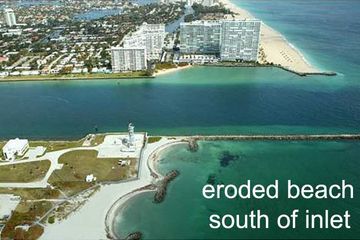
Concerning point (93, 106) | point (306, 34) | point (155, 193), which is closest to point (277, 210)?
point (155, 193)

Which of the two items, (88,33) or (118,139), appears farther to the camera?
(88,33)

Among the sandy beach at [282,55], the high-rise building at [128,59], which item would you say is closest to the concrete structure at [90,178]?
the high-rise building at [128,59]

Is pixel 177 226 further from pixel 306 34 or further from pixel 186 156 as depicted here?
pixel 306 34

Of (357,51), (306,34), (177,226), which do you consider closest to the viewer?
(177,226)

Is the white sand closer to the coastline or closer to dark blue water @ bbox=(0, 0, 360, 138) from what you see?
dark blue water @ bbox=(0, 0, 360, 138)

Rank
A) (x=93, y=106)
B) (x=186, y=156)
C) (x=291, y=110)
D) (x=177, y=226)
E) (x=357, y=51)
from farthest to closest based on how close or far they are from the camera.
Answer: (x=357, y=51)
(x=93, y=106)
(x=291, y=110)
(x=186, y=156)
(x=177, y=226)

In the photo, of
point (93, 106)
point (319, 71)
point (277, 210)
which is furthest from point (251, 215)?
point (319, 71)

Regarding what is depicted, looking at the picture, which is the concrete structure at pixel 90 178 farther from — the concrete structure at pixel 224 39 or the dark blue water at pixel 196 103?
the concrete structure at pixel 224 39
